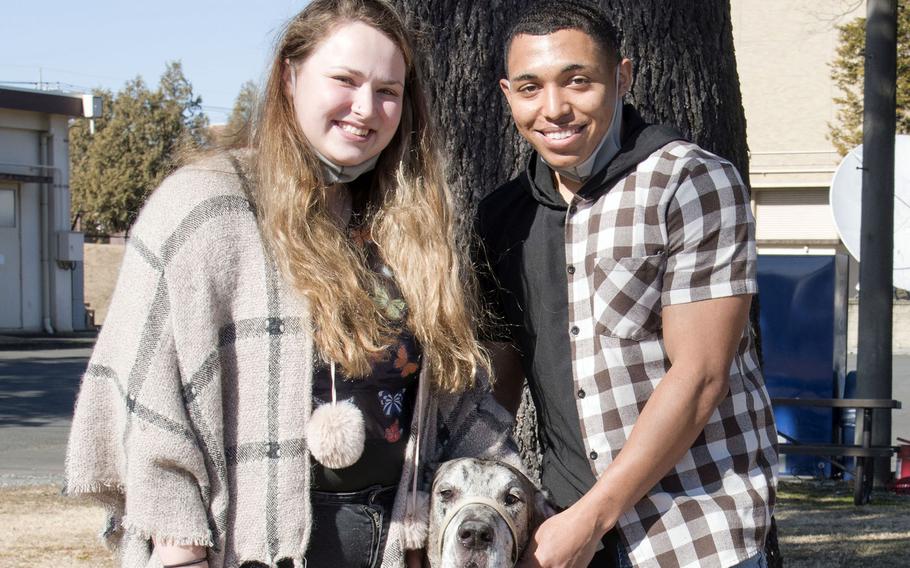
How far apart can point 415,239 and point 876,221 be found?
8323 millimetres

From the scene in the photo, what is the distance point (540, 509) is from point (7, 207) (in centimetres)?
3255

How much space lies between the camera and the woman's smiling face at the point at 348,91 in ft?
9.45

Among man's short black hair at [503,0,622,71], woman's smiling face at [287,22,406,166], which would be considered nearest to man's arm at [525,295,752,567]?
man's short black hair at [503,0,622,71]

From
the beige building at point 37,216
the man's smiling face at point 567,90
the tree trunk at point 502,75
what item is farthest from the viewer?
the beige building at point 37,216

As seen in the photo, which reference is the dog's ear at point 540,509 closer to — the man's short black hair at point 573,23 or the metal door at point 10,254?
the man's short black hair at point 573,23

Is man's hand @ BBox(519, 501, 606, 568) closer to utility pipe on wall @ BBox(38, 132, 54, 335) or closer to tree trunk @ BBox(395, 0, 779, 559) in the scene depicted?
tree trunk @ BBox(395, 0, 779, 559)

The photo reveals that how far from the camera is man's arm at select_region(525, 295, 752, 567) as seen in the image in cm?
274

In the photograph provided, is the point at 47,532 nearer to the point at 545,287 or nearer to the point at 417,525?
Answer: the point at 417,525

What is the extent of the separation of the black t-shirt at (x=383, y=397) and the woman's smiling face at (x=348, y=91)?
29cm

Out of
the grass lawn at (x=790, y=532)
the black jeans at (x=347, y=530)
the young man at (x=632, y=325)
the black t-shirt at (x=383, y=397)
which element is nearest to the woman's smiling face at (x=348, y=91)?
the black t-shirt at (x=383, y=397)

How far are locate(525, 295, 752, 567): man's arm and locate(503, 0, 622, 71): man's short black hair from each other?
743mm

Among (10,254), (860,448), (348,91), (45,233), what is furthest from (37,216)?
(348,91)

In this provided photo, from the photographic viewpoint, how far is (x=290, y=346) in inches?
107

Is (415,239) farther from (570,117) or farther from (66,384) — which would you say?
(66,384)
